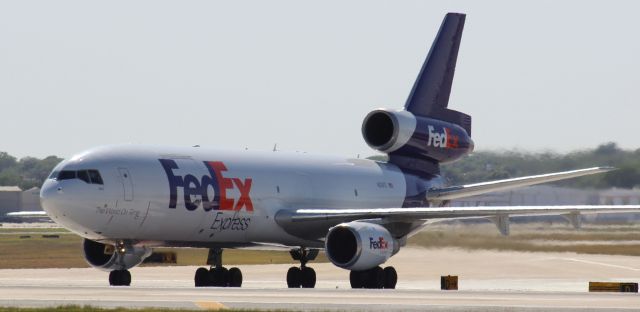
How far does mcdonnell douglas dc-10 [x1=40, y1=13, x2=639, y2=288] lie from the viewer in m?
38.7

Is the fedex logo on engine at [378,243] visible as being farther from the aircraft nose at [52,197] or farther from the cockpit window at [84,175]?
the aircraft nose at [52,197]

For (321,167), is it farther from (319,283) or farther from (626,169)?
(626,169)

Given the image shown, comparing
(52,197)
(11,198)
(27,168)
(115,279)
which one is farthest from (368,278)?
(27,168)

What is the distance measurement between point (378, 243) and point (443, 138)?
8703mm

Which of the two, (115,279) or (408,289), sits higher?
(115,279)

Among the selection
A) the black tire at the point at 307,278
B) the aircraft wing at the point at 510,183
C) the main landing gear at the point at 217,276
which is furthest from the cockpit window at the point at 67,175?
the aircraft wing at the point at 510,183

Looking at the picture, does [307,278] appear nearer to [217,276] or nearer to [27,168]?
[217,276]

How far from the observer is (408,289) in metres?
38.8

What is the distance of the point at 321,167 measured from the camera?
1805 inches

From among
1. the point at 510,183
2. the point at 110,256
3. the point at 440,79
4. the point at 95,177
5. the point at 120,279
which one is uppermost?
the point at 440,79

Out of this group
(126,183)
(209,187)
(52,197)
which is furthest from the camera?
(209,187)

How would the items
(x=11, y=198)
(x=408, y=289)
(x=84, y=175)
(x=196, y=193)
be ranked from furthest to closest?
1. (x=11, y=198)
2. (x=196, y=193)
3. (x=408, y=289)
4. (x=84, y=175)

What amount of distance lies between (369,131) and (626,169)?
12.8 meters

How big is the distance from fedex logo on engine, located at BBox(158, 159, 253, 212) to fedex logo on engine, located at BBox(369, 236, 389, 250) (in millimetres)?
3898
